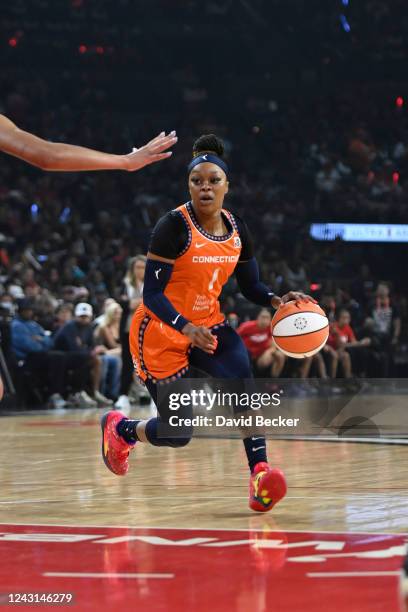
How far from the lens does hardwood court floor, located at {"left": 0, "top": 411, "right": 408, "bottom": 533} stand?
5.32 metres

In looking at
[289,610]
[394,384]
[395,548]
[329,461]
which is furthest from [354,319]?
[289,610]

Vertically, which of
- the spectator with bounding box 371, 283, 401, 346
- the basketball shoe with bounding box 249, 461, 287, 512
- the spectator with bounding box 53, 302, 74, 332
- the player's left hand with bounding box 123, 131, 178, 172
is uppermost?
the spectator with bounding box 371, 283, 401, 346

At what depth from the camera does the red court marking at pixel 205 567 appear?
3.51m

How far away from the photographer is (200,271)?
19.6 ft

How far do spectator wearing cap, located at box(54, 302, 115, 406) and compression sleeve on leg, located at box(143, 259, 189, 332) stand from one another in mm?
9239

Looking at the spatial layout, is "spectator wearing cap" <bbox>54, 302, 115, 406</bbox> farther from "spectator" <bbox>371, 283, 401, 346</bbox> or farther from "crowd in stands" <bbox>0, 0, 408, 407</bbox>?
"spectator" <bbox>371, 283, 401, 346</bbox>

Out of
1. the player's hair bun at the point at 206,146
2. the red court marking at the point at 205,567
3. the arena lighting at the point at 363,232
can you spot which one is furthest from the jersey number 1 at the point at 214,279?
the arena lighting at the point at 363,232

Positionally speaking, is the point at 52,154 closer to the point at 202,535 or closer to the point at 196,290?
the point at 202,535

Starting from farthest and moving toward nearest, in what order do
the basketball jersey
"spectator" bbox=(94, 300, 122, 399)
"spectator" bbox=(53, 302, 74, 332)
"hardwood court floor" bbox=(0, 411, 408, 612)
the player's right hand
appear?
1. "spectator" bbox=(94, 300, 122, 399)
2. "spectator" bbox=(53, 302, 74, 332)
3. the basketball jersey
4. the player's right hand
5. "hardwood court floor" bbox=(0, 411, 408, 612)

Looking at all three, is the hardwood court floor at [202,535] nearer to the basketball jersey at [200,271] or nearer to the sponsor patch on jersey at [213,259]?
the basketball jersey at [200,271]

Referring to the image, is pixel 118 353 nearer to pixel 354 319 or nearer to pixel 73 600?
pixel 354 319

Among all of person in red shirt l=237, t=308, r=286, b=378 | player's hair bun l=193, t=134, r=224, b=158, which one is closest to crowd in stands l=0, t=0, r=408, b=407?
person in red shirt l=237, t=308, r=286, b=378

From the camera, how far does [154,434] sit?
617cm

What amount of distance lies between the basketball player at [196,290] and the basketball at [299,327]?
7 centimetres
